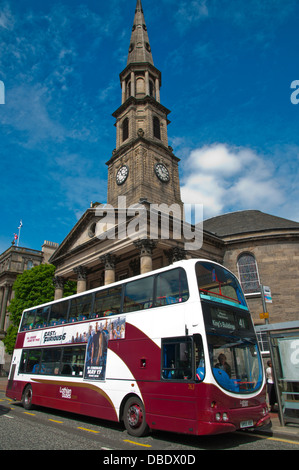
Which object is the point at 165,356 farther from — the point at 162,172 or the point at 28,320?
the point at 162,172

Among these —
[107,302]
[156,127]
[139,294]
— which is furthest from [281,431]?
[156,127]

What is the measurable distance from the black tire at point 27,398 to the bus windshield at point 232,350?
9154mm

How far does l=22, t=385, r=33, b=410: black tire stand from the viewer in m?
12.5

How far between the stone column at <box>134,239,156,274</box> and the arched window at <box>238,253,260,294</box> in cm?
895

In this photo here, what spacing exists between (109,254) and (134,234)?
108 inches

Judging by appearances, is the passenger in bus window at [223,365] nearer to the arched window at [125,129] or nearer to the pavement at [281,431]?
the pavement at [281,431]

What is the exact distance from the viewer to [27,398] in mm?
12758

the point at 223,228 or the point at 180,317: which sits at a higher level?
the point at 223,228

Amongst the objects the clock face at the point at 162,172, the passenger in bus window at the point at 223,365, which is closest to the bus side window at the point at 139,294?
the passenger in bus window at the point at 223,365

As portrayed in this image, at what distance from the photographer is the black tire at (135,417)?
759 centimetres
